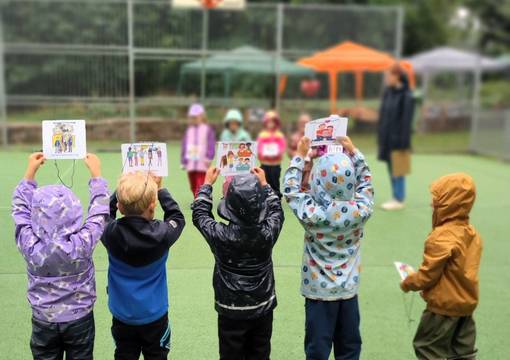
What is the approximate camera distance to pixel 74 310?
2660mm

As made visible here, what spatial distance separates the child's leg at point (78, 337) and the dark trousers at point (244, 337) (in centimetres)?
65

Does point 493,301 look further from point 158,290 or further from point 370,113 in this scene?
point 370,113

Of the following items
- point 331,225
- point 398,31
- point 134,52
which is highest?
point 398,31

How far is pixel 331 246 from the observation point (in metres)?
2.93

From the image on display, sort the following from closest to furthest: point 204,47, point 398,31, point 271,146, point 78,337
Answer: point 78,337 < point 271,146 < point 204,47 < point 398,31

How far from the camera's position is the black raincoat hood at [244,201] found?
2.66 metres

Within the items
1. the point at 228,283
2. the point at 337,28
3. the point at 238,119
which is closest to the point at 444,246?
the point at 228,283

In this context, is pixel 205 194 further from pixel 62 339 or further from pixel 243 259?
pixel 62 339

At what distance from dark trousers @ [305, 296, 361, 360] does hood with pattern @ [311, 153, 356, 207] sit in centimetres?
56

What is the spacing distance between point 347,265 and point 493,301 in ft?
7.13

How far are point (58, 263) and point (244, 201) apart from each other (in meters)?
0.92

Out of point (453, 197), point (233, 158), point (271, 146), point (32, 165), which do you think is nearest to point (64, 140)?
point (32, 165)

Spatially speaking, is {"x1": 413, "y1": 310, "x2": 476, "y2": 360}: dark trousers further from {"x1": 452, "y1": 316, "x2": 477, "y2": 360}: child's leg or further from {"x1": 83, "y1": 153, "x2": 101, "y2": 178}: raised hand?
{"x1": 83, "y1": 153, "x2": 101, "y2": 178}: raised hand

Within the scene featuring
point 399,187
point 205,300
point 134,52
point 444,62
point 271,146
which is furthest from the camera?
point 444,62
